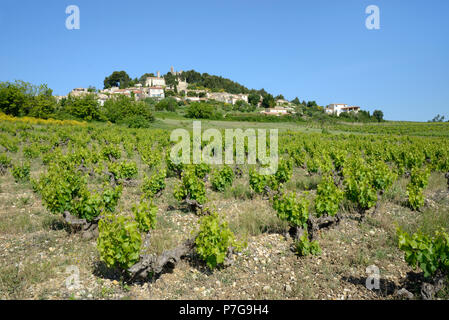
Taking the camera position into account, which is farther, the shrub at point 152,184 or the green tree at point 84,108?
the green tree at point 84,108

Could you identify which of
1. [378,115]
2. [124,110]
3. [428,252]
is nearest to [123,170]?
[428,252]

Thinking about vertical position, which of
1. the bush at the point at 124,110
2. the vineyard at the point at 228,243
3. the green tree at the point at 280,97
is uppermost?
the green tree at the point at 280,97

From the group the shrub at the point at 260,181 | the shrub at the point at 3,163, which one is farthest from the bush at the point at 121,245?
the shrub at the point at 3,163

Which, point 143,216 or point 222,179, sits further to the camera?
point 222,179

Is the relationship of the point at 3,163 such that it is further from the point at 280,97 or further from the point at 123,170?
the point at 280,97

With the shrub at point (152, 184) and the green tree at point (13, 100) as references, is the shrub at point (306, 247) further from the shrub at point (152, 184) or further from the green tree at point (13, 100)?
the green tree at point (13, 100)

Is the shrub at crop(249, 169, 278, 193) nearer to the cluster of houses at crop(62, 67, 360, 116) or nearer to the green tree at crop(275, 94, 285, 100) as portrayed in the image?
the cluster of houses at crop(62, 67, 360, 116)

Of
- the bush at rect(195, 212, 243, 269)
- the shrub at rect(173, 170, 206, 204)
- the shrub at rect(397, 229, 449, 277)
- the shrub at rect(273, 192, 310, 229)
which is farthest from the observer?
the shrub at rect(173, 170, 206, 204)

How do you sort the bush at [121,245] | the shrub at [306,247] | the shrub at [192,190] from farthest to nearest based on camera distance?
the shrub at [192,190], the shrub at [306,247], the bush at [121,245]

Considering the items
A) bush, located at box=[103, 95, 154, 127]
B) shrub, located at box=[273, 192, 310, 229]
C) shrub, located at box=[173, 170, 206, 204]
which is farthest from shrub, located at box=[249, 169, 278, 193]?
bush, located at box=[103, 95, 154, 127]

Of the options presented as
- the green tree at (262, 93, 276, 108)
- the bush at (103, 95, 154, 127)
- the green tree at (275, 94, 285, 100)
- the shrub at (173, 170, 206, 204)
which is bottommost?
the shrub at (173, 170, 206, 204)

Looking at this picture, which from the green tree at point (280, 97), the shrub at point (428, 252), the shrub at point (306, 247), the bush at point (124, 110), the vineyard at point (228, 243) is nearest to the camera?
the shrub at point (428, 252)

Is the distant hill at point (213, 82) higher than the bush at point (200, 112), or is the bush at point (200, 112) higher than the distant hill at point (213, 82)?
the distant hill at point (213, 82)
